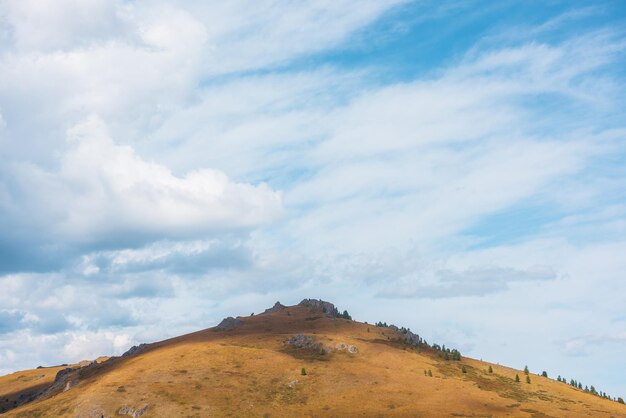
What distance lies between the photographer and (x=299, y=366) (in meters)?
132

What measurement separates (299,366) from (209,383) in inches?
964

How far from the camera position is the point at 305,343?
149625 mm

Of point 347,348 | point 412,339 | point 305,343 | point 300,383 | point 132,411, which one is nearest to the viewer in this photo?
point 132,411

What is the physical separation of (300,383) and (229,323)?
63.8m

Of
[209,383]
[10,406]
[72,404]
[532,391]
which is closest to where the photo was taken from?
[72,404]

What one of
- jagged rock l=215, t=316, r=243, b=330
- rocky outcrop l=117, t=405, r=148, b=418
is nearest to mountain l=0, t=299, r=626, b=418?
rocky outcrop l=117, t=405, r=148, b=418

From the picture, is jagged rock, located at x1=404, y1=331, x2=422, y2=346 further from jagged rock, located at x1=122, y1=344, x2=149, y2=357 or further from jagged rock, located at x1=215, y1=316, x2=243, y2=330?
jagged rock, located at x1=122, y1=344, x2=149, y2=357

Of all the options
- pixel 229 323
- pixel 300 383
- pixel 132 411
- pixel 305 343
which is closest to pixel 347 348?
pixel 305 343

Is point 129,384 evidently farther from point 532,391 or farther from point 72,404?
point 532,391

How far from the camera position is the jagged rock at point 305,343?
148m

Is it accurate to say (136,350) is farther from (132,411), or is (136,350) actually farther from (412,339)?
(412,339)

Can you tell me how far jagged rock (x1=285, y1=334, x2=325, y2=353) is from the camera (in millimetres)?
147500

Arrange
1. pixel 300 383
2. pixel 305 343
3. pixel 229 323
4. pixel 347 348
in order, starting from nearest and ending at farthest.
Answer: pixel 300 383
pixel 347 348
pixel 305 343
pixel 229 323

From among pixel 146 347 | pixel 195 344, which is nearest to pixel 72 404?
pixel 195 344
